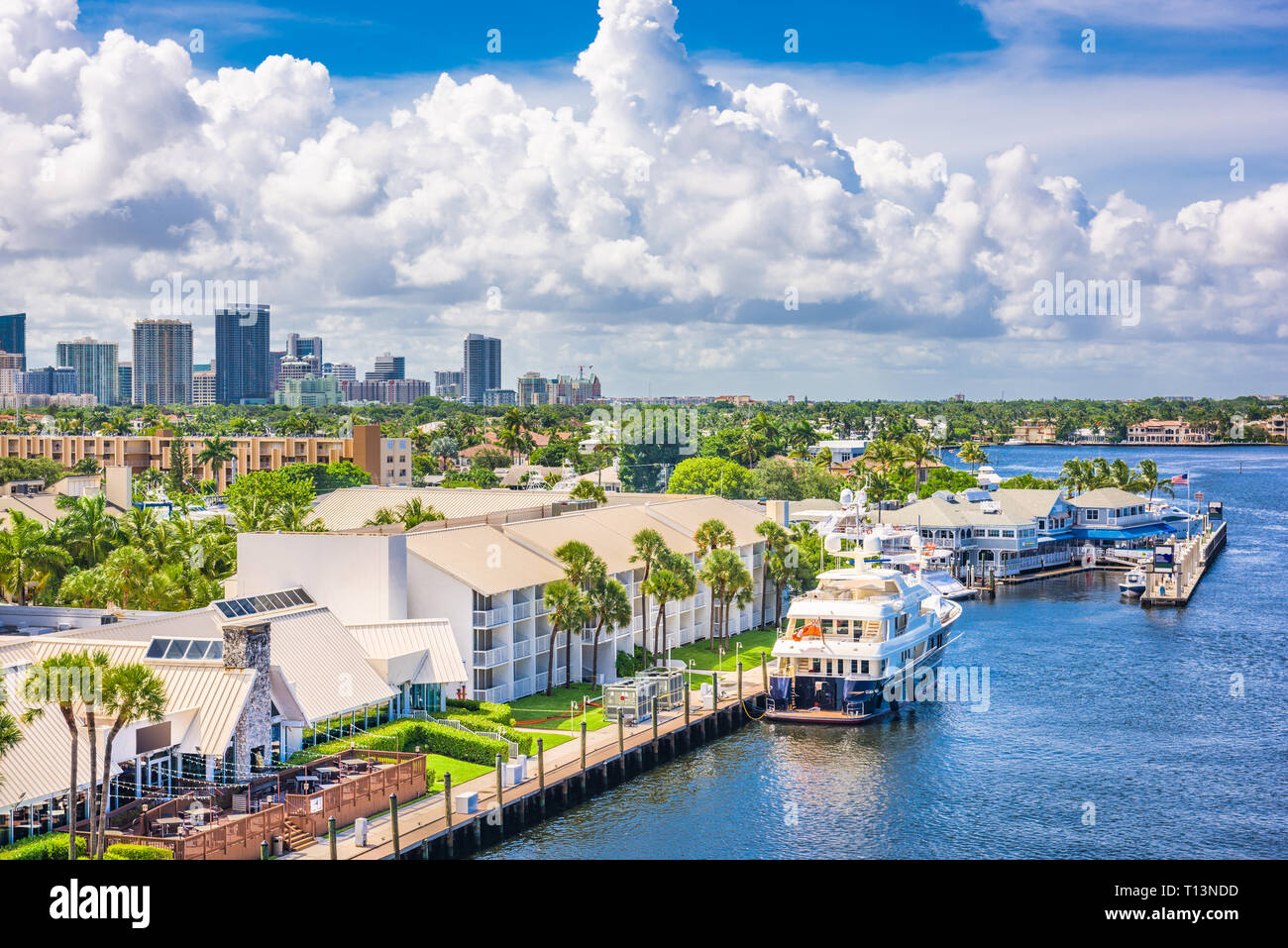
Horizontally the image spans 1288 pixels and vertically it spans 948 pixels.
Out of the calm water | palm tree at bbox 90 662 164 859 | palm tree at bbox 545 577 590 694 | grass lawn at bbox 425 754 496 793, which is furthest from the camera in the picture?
palm tree at bbox 545 577 590 694

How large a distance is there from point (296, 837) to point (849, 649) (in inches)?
1307

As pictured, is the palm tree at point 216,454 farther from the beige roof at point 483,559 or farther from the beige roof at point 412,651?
the beige roof at point 412,651

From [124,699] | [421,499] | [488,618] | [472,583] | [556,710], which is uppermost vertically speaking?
[421,499]

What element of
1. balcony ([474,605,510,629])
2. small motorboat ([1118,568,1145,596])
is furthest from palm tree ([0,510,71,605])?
small motorboat ([1118,568,1145,596])

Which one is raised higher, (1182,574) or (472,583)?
(472,583)

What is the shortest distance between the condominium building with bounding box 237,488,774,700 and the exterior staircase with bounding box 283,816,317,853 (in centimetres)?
1936

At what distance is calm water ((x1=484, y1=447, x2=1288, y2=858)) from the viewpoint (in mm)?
43875

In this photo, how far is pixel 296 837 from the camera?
36938 millimetres

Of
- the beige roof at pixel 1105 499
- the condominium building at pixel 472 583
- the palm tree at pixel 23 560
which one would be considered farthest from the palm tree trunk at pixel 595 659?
the beige roof at pixel 1105 499

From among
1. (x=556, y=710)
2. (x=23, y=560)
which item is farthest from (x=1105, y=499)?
(x=23, y=560)

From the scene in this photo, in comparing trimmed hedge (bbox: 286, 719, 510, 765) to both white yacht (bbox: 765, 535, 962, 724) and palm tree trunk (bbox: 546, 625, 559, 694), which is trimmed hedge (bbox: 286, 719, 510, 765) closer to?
palm tree trunk (bbox: 546, 625, 559, 694)
